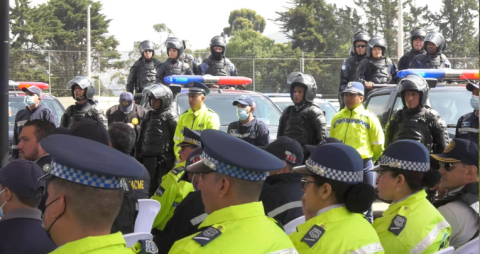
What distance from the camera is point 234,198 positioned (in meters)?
2.84

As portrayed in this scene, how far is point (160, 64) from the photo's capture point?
12.8 metres

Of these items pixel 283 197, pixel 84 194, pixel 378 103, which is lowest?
pixel 283 197

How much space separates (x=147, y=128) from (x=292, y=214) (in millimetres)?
5546

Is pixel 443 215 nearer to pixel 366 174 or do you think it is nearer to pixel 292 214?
pixel 292 214

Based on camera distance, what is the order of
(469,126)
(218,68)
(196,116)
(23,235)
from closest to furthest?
(23,235), (469,126), (196,116), (218,68)

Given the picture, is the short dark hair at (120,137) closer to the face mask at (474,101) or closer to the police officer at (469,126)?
the police officer at (469,126)

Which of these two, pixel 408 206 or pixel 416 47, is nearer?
pixel 408 206

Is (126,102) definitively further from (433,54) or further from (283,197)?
(283,197)

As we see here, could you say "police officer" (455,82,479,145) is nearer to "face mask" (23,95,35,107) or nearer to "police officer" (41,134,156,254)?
"police officer" (41,134,156,254)

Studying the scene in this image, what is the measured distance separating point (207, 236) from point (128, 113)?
333 inches

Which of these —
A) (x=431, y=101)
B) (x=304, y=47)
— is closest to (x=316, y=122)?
(x=431, y=101)

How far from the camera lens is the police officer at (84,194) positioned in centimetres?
232

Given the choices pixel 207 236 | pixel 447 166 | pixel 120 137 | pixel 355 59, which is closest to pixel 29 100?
pixel 120 137

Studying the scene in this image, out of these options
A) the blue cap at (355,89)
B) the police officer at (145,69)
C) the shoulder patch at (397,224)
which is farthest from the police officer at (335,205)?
the police officer at (145,69)
